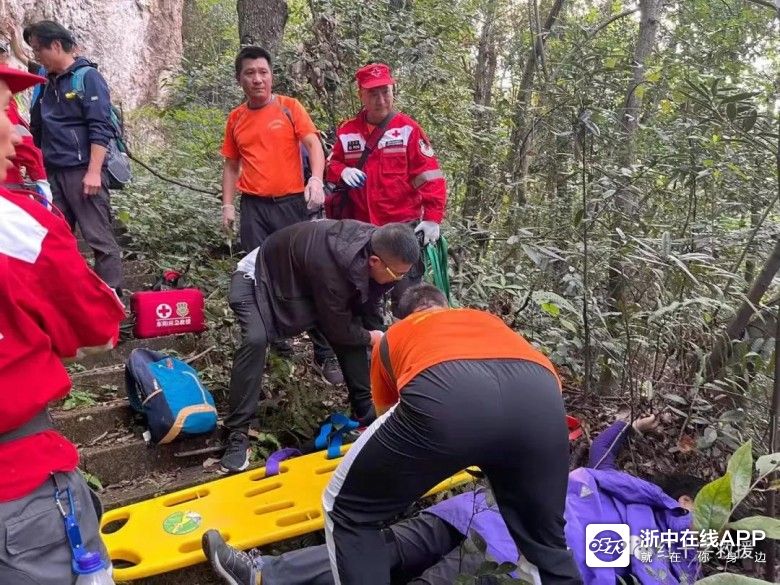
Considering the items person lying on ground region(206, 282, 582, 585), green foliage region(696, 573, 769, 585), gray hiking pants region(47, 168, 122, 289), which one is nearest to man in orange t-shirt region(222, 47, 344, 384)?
gray hiking pants region(47, 168, 122, 289)

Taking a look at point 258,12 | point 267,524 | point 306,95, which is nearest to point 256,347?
point 267,524

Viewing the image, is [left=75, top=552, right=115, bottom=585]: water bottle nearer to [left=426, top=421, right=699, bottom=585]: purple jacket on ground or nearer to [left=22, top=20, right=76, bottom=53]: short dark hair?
[left=426, top=421, right=699, bottom=585]: purple jacket on ground

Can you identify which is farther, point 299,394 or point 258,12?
point 258,12

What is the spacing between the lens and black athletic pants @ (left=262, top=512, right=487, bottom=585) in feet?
9.27

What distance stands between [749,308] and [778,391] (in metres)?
0.97

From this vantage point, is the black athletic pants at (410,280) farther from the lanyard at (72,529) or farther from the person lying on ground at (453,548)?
the lanyard at (72,529)

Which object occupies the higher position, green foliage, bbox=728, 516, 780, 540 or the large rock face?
the large rock face

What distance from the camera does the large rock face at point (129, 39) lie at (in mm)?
11250

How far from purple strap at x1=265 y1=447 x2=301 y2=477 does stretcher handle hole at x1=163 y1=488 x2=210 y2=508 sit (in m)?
0.37

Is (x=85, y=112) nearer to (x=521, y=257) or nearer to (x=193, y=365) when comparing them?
(x=193, y=365)

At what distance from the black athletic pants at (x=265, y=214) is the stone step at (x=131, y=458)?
1.16 metres

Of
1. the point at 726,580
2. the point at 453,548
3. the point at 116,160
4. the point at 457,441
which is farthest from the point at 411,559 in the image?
the point at 116,160

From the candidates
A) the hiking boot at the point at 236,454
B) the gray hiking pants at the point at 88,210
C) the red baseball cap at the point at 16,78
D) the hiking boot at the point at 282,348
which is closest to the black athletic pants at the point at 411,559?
the hiking boot at the point at 236,454

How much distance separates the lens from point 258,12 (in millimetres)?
5777
